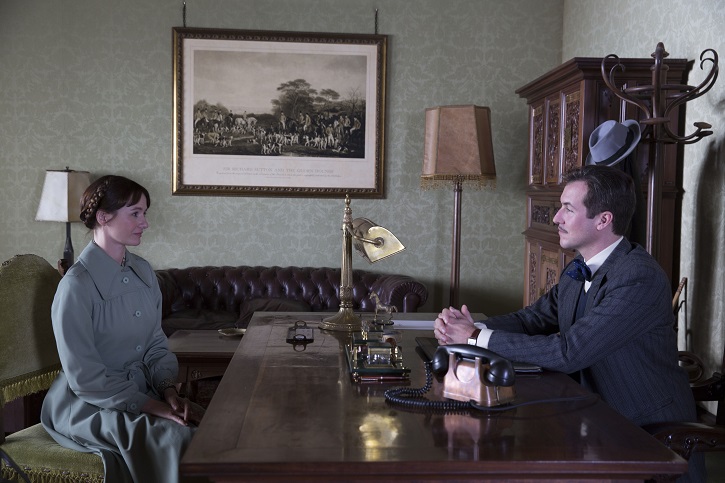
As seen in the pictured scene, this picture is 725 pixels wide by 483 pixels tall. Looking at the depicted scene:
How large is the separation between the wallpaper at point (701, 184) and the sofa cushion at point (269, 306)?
9.39ft

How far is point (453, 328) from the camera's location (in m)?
2.81

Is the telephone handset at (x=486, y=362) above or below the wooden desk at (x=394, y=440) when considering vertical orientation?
above

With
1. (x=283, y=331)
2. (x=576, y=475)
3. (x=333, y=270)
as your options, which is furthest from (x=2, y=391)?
(x=333, y=270)

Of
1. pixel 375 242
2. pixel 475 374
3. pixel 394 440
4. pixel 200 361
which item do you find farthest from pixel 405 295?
pixel 394 440

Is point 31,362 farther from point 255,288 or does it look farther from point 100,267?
point 255,288

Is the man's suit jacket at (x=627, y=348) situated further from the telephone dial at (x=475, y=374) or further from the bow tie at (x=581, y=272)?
the telephone dial at (x=475, y=374)

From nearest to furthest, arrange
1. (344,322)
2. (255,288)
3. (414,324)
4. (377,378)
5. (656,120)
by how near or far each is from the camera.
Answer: (377,378) → (344,322) → (414,324) → (656,120) → (255,288)

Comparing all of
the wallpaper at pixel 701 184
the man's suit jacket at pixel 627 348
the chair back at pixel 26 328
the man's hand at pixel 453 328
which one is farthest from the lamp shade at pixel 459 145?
the chair back at pixel 26 328

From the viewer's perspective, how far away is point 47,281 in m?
3.03

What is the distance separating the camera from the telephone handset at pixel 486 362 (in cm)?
213

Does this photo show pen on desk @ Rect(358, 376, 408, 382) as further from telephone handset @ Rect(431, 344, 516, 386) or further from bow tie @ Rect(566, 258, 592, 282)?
bow tie @ Rect(566, 258, 592, 282)

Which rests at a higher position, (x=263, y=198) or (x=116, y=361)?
(x=263, y=198)

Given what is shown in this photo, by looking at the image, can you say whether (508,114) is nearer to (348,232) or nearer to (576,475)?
(348,232)

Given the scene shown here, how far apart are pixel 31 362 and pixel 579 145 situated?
322cm
